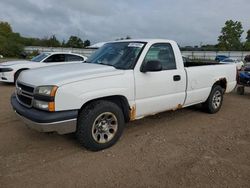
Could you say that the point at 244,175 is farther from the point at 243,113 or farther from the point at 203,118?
the point at 243,113

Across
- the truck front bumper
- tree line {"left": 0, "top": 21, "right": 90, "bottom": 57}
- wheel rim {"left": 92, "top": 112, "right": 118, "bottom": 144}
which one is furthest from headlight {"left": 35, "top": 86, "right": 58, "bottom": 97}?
tree line {"left": 0, "top": 21, "right": 90, "bottom": 57}

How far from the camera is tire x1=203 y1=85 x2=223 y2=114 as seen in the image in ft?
20.5

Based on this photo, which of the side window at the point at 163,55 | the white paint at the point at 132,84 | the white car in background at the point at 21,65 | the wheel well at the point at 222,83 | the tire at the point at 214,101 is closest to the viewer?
the white paint at the point at 132,84

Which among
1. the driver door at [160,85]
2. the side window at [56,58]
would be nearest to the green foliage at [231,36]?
the side window at [56,58]

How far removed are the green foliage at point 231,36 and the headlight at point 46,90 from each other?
184ft

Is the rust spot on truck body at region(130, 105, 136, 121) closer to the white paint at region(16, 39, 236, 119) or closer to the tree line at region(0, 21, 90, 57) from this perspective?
the white paint at region(16, 39, 236, 119)

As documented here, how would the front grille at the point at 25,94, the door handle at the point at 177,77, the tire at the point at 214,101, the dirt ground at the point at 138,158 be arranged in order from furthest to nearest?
the tire at the point at 214,101 < the door handle at the point at 177,77 < the front grille at the point at 25,94 < the dirt ground at the point at 138,158

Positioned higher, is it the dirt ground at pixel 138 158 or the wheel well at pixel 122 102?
the wheel well at pixel 122 102

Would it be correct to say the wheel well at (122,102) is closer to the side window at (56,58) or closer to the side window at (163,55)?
the side window at (163,55)

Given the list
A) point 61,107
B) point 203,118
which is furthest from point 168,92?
point 61,107

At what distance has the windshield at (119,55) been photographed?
455 centimetres

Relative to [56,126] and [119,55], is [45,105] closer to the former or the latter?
[56,126]

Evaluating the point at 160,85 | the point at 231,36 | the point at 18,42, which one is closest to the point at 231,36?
the point at 231,36

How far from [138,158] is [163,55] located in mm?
2197
